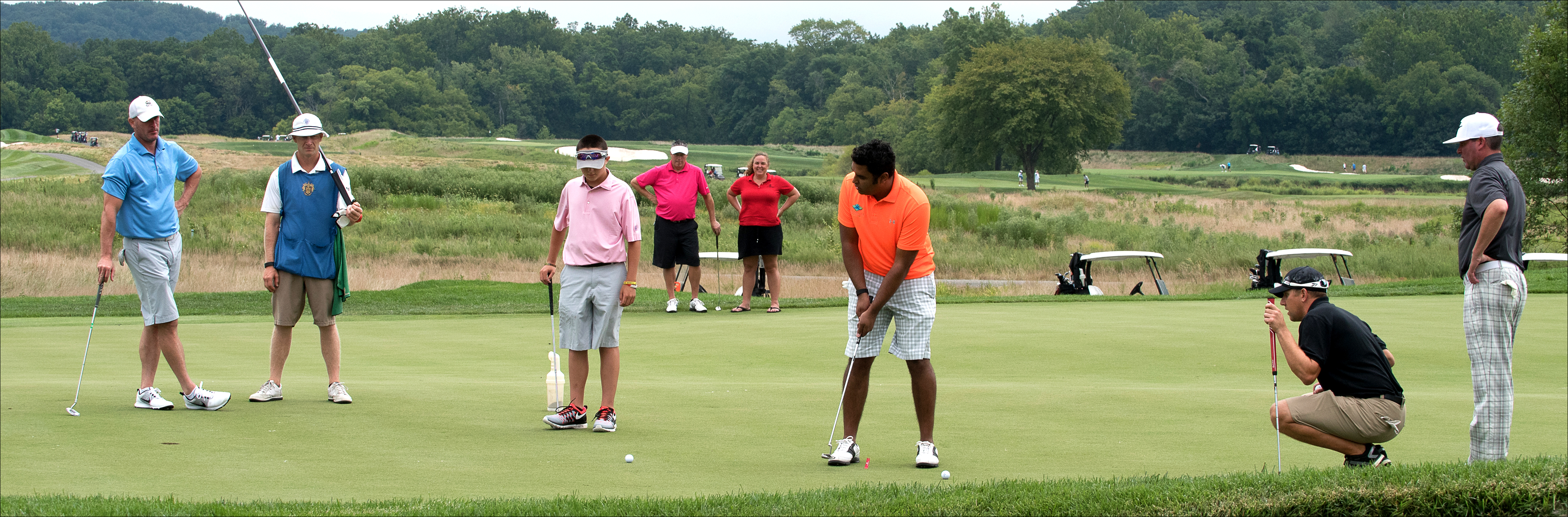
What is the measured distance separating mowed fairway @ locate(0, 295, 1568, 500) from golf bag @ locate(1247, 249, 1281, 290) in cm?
501

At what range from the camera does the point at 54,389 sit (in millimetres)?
7215

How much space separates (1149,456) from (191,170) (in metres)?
6.09

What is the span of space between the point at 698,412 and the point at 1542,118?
24.4m

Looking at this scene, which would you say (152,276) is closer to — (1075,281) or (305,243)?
(305,243)

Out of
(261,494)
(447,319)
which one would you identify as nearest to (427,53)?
(447,319)

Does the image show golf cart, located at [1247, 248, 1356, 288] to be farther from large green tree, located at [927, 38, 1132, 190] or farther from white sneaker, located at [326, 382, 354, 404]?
large green tree, located at [927, 38, 1132, 190]

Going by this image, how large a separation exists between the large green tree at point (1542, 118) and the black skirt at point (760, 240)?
716 inches

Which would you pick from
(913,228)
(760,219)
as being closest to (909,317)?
(913,228)

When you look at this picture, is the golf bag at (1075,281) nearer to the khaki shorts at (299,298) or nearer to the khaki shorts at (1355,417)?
the khaki shorts at (1355,417)

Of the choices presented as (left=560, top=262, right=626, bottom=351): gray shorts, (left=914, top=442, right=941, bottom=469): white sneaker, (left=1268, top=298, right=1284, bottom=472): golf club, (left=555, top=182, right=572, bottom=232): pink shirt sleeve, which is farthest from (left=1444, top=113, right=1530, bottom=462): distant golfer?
(left=555, top=182, right=572, bottom=232): pink shirt sleeve

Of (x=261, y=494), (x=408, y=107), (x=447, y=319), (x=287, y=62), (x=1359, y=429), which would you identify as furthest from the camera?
(x=287, y=62)

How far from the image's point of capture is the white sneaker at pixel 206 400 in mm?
6629

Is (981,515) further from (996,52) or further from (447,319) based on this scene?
(996,52)

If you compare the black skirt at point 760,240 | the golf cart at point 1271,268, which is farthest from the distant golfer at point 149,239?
the golf cart at point 1271,268
